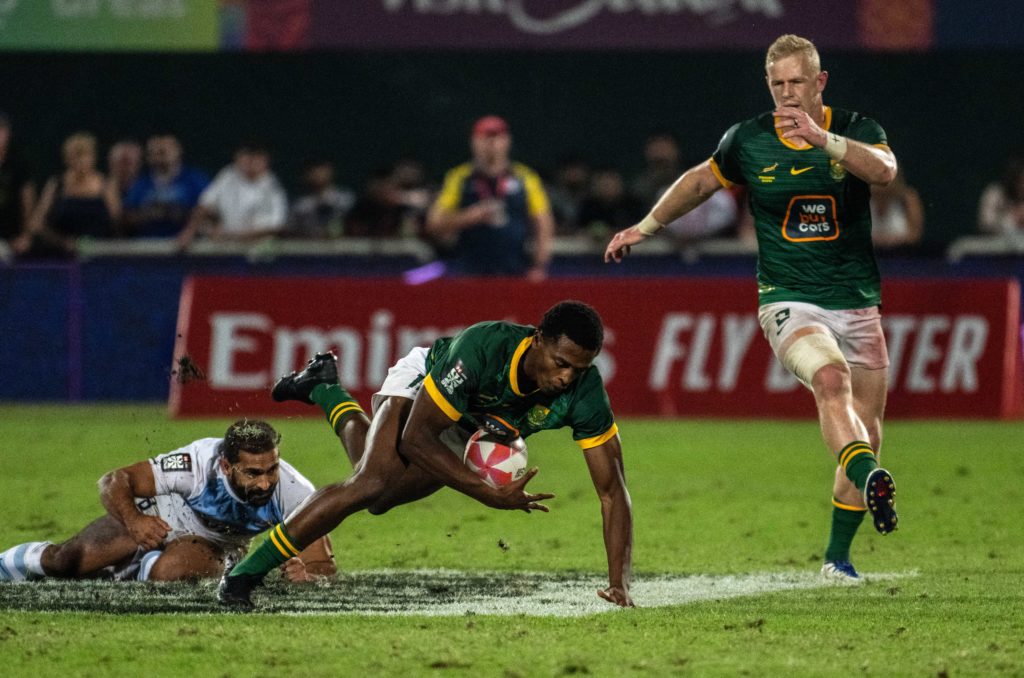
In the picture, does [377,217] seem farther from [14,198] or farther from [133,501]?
[133,501]

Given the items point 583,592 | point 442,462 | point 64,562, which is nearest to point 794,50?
point 442,462

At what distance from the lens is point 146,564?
27.5ft

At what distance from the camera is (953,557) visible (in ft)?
30.3

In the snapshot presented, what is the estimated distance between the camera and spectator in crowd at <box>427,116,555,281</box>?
16.3m

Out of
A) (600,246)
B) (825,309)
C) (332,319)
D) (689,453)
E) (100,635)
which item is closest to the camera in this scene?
(100,635)

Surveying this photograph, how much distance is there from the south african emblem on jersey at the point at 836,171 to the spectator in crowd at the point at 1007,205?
421 inches

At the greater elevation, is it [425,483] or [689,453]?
[425,483]

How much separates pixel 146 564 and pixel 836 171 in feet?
12.5

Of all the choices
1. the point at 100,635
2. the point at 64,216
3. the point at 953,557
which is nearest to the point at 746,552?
the point at 953,557

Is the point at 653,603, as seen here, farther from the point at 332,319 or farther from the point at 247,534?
the point at 332,319

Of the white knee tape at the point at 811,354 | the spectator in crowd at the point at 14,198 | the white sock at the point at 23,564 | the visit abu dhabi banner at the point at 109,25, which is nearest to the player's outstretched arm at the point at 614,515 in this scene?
the white knee tape at the point at 811,354

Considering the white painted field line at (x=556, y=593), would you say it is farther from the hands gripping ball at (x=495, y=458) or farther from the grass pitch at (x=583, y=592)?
the hands gripping ball at (x=495, y=458)

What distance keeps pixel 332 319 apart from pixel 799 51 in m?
9.10

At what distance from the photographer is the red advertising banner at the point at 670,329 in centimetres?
1644
